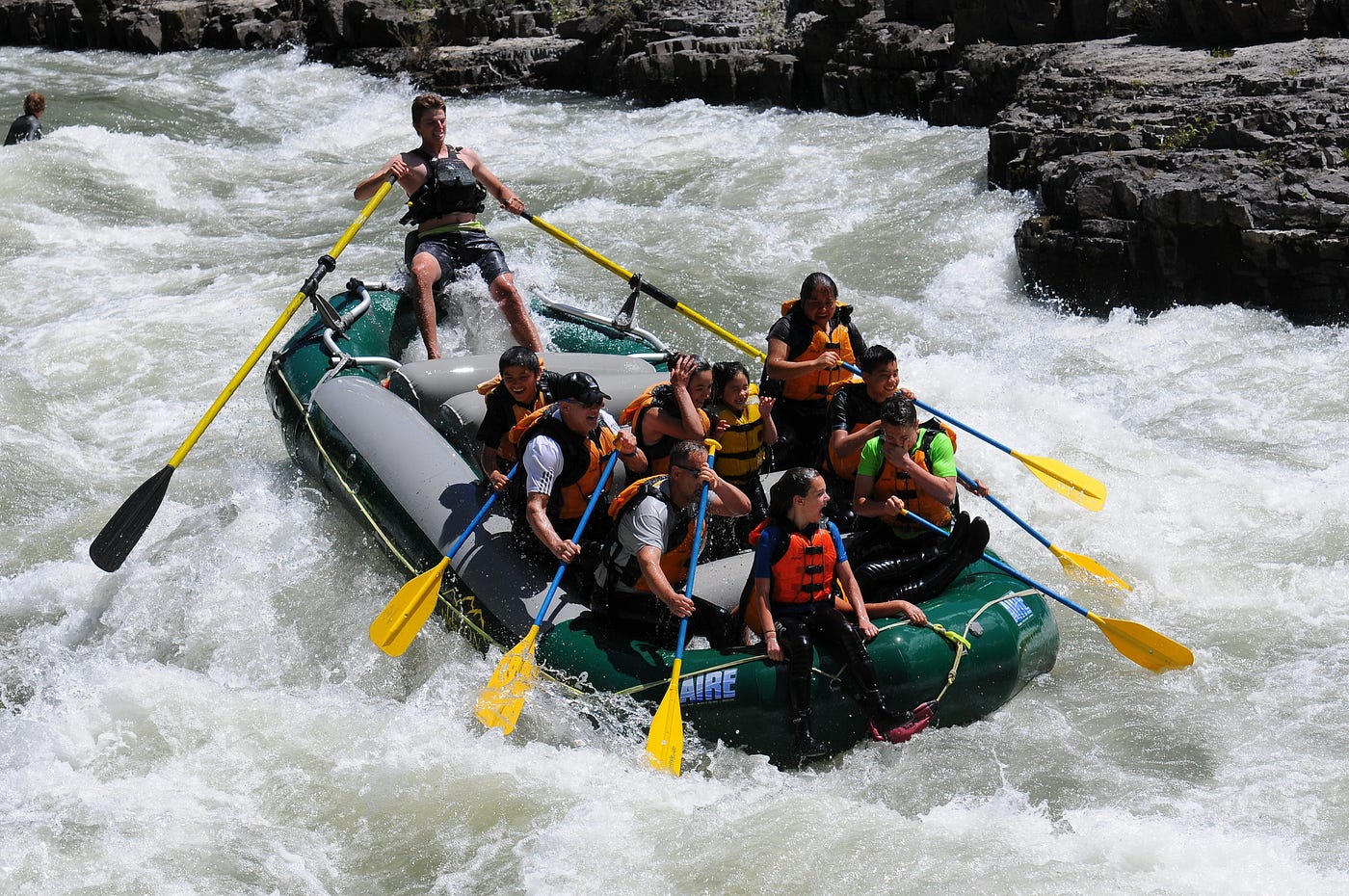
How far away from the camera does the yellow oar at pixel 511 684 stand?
4645 mm

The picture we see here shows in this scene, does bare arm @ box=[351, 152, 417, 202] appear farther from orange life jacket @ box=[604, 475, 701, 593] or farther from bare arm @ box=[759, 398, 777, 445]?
orange life jacket @ box=[604, 475, 701, 593]

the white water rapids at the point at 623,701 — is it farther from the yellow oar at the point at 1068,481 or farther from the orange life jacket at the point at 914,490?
the orange life jacket at the point at 914,490

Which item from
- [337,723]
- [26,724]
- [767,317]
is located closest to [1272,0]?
[767,317]

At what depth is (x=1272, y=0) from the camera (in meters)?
10.9

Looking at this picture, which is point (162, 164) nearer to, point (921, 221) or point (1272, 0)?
point (921, 221)

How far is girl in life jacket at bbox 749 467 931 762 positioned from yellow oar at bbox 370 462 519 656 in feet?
3.85

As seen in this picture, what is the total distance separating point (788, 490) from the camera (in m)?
4.59

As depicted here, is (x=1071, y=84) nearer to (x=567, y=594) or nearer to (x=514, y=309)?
(x=514, y=309)

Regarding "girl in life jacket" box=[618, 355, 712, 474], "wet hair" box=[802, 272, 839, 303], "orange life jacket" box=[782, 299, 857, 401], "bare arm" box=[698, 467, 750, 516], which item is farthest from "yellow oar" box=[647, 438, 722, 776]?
"wet hair" box=[802, 272, 839, 303]

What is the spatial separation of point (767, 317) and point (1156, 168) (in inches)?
104

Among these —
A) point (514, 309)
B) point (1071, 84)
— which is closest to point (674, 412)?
point (514, 309)

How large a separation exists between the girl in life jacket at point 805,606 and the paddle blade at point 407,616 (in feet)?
3.87

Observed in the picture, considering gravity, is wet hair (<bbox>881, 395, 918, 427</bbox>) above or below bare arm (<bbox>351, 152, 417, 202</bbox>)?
below

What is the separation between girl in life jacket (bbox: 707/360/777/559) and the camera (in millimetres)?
5086
